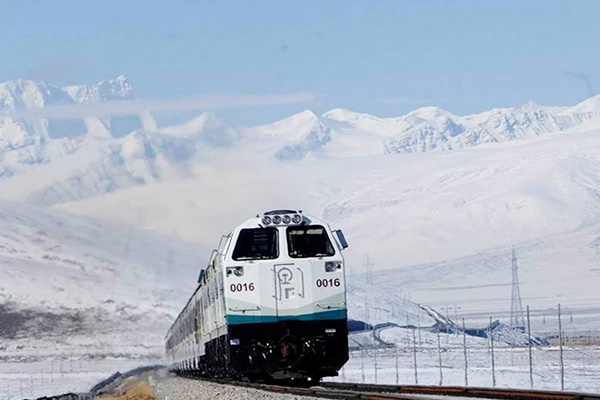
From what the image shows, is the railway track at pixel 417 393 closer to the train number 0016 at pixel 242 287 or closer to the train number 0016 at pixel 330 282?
the train number 0016 at pixel 242 287

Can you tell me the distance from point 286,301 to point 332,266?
1.69 m

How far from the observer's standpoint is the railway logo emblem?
3994 centimetres

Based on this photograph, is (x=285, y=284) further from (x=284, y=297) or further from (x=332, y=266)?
(x=332, y=266)

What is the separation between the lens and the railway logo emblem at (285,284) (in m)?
39.9

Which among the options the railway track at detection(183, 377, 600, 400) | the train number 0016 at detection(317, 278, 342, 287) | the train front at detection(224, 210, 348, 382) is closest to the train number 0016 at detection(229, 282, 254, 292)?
the train front at detection(224, 210, 348, 382)

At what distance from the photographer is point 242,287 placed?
132 feet

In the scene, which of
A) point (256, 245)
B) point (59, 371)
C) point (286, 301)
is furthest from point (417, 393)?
point (59, 371)

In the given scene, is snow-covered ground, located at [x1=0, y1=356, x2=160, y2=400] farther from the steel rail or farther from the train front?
the train front

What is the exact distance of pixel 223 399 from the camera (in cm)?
4006

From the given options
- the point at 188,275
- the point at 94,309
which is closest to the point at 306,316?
the point at 188,275

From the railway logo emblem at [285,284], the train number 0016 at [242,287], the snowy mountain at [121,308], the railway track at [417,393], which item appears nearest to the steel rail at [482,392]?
the railway track at [417,393]

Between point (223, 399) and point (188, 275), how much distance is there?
13967 cm

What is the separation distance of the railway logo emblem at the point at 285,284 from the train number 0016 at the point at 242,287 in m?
0.83

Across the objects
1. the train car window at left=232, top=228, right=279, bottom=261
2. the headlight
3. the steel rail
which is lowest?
the steel rail
